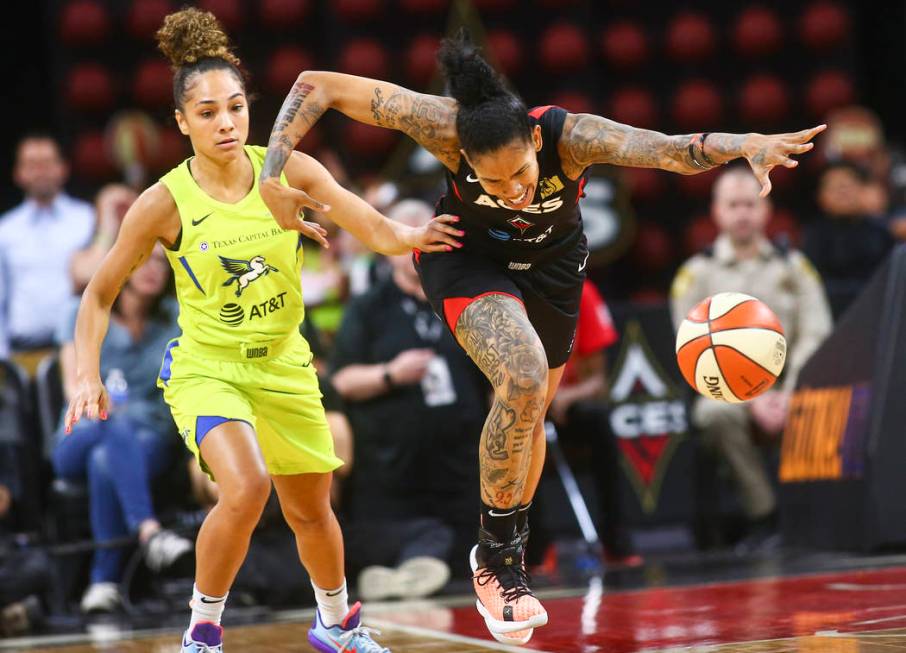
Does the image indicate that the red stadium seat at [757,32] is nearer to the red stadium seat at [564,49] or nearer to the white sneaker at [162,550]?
the red stadium seat at [564,49]

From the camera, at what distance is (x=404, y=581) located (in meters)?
6.18

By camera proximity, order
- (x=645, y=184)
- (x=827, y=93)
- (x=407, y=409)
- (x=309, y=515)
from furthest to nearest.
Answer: (x=827, y=93) < (x=645, y=184) < (x=407, y=409) < (x=309, y=515)

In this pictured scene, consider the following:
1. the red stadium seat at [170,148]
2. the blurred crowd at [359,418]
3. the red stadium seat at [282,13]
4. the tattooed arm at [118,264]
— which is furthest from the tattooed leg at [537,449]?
the red stadium seat at [282,13]

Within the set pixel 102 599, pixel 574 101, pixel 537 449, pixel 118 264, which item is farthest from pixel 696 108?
pixel 118 264

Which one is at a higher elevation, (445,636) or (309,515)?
(309,515)

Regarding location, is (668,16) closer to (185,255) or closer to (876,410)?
(876,410)

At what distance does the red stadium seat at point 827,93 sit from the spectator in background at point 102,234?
23.8 ft

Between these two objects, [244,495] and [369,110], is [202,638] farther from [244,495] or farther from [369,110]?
[369,110]

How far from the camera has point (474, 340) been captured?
4.12 meters

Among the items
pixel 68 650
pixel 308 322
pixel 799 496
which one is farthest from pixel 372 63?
pixel 68 650

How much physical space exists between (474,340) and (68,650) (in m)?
2.20

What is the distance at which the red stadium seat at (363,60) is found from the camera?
11.9 m

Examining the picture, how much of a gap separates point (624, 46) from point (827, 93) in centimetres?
201

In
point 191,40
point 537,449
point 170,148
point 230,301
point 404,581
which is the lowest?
point 404,581
